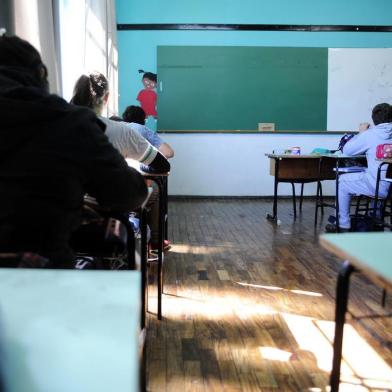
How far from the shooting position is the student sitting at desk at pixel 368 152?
422 centimetres

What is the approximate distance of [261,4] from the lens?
21.9 ft

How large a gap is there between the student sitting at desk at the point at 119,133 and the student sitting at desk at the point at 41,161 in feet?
3.30

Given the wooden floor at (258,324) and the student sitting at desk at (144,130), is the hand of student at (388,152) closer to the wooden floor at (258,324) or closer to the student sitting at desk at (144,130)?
the wooden floor at (258,324)

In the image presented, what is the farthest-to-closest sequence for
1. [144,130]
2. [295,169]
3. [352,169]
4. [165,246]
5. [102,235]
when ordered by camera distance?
[295,169], [352,169], [165,246], [144,130], [102,235]

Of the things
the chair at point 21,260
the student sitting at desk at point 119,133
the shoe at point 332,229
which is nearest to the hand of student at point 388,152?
the shoe at point 332,229

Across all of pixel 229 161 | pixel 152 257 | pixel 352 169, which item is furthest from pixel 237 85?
pixel 152 257

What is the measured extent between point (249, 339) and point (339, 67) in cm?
556

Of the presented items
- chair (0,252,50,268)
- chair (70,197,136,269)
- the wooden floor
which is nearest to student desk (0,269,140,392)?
chair (0,252,50,268)

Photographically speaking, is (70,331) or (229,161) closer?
(70,331)

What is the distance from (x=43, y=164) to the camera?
1.20m

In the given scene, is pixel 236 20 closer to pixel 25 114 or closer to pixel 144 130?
pixel 144 130

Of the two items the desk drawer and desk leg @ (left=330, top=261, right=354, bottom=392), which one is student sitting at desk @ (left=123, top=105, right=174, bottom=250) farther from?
desk leg @ (left=330, top=261, right=354, bottom=392)

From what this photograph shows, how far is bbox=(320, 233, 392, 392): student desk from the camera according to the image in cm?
90

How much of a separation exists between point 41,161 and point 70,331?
30.1 inches
